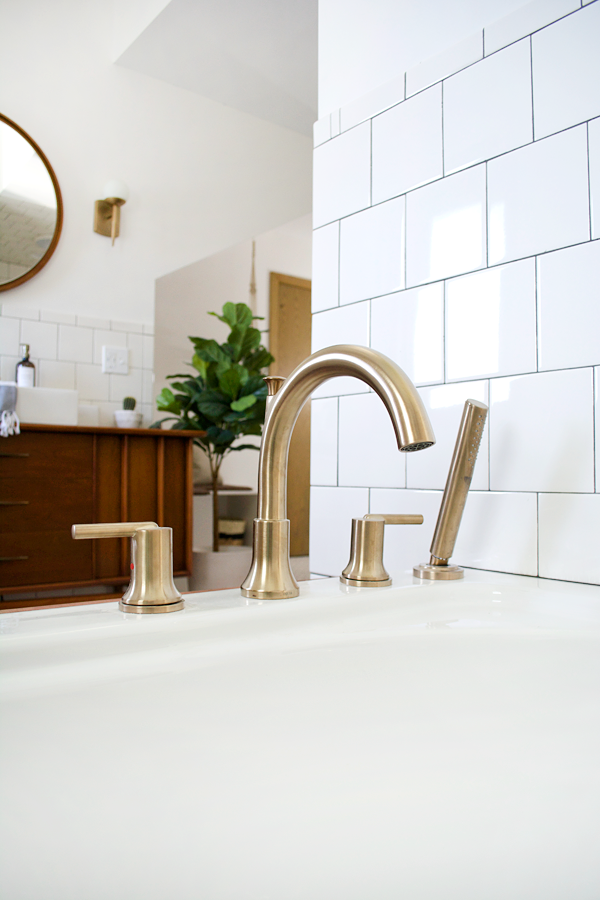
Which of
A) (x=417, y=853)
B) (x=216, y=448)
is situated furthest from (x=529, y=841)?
(x=216, y=448)

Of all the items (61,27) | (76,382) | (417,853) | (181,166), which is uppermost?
(61,27)

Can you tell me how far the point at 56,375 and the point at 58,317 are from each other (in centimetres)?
23

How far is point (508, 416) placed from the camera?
0.73 meters

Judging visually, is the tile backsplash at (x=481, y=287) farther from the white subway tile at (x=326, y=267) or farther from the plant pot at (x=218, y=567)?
the plant pot at (x=218, y=567)

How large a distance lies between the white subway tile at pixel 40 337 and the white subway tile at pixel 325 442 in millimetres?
1817

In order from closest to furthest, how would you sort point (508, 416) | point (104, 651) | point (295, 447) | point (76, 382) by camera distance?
point (104, 651) → point (508, 416) → point (76, 382) → point (295, 447)

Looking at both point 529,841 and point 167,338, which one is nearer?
point 529,841

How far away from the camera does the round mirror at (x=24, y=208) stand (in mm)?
2330

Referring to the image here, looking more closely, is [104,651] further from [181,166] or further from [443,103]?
[181,166]

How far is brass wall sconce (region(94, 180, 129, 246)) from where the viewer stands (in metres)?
2.54

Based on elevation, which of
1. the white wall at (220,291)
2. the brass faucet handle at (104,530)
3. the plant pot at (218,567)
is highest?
the white wall at (220,291)

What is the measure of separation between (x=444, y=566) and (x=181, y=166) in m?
2.69

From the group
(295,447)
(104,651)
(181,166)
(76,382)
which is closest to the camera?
(104,651)

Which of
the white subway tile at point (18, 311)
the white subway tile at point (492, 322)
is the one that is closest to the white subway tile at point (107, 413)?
the white subway tile at point (18, 311)
